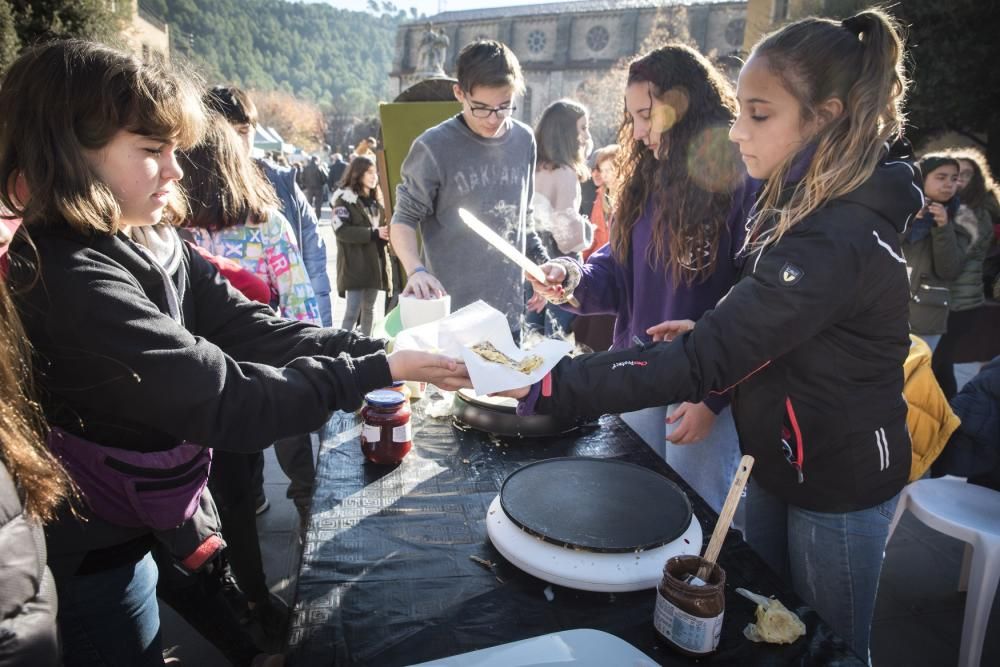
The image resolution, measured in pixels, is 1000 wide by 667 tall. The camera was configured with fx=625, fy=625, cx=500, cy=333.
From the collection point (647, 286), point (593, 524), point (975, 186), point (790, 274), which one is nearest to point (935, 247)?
point (975, 186)

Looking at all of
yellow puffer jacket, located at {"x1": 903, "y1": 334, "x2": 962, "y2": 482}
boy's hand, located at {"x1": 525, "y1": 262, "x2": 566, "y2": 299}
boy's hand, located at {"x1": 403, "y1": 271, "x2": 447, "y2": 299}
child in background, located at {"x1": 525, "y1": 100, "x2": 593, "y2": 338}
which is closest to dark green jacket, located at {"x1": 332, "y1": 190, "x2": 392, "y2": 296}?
child in background, located at {"x1": 525, "y1": 100, "x2": 593, "y2": 338}

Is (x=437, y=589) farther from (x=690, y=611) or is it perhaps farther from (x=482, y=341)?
(x=482, y=341)

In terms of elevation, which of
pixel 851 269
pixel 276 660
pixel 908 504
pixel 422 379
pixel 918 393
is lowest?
pixel 276 660

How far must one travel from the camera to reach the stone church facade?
142 ft

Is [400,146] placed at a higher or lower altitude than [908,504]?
higher

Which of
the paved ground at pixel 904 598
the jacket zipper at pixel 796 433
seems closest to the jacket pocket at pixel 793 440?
the jacket zipper at pixel 796 433

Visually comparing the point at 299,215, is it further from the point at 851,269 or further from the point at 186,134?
the point at 851,269

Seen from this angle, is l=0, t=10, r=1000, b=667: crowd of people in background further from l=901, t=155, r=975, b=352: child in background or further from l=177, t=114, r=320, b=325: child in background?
l=901, t=155, r=975, b=352: child in background

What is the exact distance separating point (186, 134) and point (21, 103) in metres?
0.27

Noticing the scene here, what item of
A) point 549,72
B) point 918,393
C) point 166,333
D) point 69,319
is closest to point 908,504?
point 918,393

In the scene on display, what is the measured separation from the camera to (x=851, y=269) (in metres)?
1.31

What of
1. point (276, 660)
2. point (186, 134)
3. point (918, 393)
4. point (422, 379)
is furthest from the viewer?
point (918, 393)

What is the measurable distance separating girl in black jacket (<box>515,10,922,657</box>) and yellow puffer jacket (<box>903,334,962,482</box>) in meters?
0.84

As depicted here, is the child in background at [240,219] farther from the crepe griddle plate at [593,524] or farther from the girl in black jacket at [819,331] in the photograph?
the girl in black jacket at [819,331]
